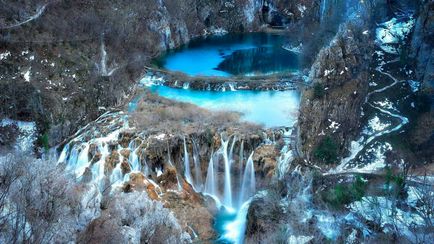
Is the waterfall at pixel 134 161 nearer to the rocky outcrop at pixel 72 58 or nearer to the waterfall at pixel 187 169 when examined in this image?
the waterfall at pixel 187 169

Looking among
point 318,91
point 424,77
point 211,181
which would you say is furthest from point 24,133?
point 424,77

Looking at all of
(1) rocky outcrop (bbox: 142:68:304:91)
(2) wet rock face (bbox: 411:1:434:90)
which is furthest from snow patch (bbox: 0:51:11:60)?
(2) wet rock face (bbox: 411:1:434:90)

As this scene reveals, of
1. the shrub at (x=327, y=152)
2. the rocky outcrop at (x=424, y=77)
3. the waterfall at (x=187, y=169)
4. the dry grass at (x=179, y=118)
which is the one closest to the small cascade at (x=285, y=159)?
the shrub at (x=327, y=152)

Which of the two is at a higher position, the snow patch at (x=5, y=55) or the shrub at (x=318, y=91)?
the snow patch at (x=5, y=55)

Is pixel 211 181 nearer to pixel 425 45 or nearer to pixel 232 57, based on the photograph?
pixel 425 45

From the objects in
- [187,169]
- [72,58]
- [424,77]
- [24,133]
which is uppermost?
[424,77]

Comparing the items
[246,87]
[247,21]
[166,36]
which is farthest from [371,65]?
[247,21]

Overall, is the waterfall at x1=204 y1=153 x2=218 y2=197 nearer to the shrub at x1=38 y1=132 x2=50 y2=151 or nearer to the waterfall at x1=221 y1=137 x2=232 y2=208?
the waterfall at x1=221 y1=137 x2=232 y2=208
